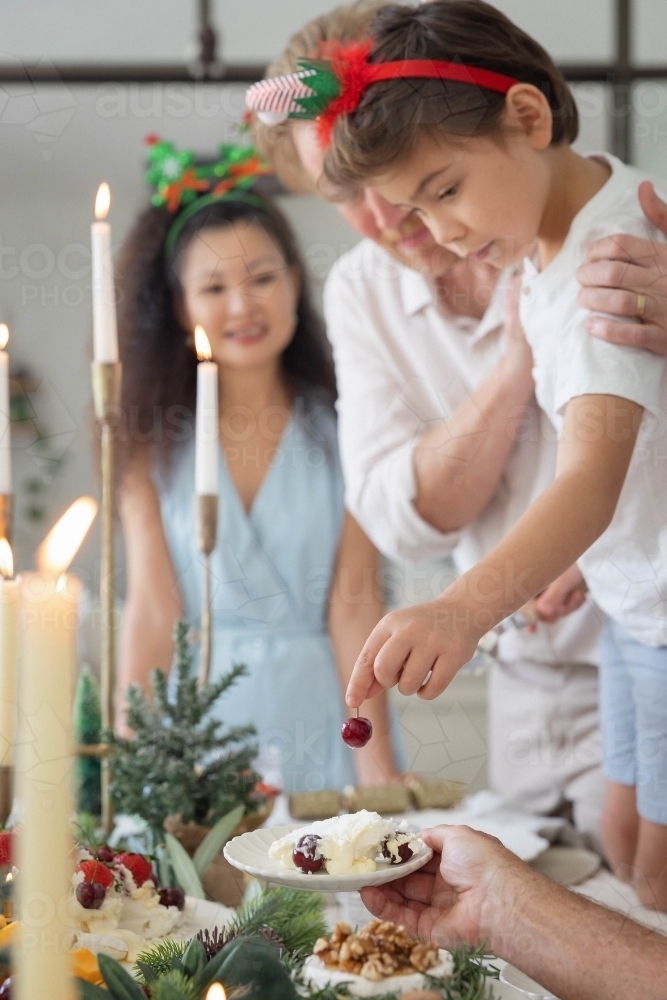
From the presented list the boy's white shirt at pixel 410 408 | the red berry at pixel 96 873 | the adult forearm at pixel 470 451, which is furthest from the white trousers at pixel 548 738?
the red berry at pixel 96 873

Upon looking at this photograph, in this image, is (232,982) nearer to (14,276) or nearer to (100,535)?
(100,535)

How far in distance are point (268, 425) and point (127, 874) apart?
635mm

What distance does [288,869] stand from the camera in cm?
44

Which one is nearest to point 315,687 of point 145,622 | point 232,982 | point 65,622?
point 145,622

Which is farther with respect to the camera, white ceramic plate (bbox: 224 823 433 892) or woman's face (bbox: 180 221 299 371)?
woman's face (bbox: 180 221 299 371)

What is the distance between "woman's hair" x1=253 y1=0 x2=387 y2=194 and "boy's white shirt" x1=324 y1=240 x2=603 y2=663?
0.09m

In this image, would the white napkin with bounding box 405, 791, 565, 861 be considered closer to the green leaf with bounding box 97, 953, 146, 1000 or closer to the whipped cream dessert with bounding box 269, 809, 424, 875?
the whipped cream dessert with bounding box 269, 809, 424, 875

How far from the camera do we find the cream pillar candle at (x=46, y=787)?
25 cm

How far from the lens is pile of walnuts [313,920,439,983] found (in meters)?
0.36

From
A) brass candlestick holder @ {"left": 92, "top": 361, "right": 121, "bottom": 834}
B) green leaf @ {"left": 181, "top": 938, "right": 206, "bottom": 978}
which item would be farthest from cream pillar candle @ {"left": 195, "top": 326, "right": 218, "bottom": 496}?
green leaf @ {"left": 181, "top": 938, "right": 206, "bottom": 978}

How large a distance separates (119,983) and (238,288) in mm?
663

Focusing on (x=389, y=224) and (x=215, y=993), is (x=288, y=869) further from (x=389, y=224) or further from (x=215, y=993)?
(x=389, y=224)

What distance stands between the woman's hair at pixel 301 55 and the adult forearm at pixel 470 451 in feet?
0.78

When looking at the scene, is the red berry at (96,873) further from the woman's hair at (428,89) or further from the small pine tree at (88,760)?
the woman's hair at (428,89)
